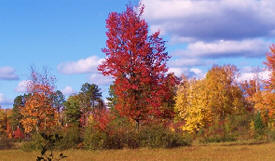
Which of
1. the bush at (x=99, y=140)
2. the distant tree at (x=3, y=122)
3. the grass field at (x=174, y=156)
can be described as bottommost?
the grass field at (x=174, y=156)

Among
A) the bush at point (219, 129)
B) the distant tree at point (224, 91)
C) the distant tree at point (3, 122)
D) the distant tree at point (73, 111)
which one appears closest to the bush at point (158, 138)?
the bush at point (219, 129)

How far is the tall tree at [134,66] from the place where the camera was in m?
24.4

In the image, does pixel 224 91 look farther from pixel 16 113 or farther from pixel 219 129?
pixel 16 113

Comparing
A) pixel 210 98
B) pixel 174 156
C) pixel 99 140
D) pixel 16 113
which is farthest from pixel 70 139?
pixel 16 113

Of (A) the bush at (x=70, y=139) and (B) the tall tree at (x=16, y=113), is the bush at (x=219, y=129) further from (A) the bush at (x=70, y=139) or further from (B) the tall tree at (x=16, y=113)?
(B) the tall tree at (x=16, y=113)

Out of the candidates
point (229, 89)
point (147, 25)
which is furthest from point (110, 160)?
point (229, 89)

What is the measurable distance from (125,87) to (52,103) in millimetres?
22936

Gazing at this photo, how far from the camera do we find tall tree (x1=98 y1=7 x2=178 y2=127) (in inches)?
961

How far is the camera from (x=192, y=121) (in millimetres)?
40781

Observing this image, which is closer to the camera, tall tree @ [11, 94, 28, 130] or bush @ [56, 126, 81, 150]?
bush @ [56, 126, 81, 150]

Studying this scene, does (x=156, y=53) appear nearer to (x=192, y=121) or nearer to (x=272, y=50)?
(x=192, y=121)

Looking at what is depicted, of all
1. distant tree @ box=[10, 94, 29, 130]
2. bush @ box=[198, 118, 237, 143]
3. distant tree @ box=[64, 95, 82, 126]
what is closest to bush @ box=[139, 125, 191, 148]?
bush @ box=[198, 118, 237, 143]

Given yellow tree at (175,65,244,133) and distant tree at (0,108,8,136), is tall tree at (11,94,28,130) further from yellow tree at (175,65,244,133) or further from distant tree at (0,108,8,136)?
yellow tree at (175,65,244,133)

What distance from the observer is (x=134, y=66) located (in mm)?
24406
